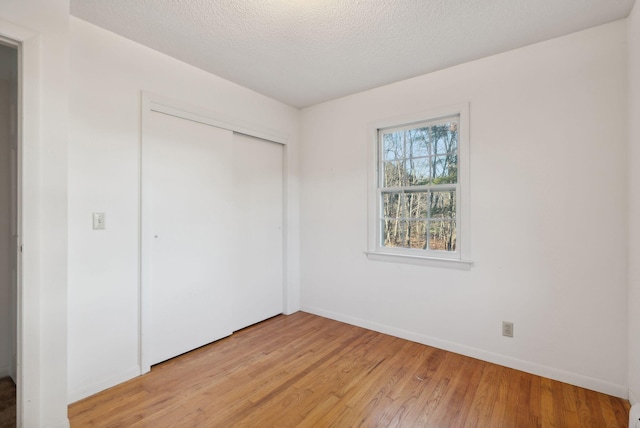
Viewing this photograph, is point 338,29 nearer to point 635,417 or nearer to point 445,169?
point 445,169

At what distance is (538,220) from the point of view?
223 centimetres

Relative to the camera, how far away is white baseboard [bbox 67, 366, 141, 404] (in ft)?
6.29

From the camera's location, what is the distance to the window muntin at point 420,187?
2695 mm

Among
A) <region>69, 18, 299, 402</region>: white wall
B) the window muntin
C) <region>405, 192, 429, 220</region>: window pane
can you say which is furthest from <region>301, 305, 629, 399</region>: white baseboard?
<region>69, 18, 299, 402</region>: white wall

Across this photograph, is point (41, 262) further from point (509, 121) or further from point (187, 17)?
point (509, 121)

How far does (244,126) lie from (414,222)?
1.99 m

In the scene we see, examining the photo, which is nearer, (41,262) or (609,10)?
(41,262)

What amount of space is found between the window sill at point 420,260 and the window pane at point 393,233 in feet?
0.48

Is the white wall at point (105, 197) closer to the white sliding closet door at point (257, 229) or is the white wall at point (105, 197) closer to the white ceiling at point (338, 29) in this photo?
the white ceiling at point (338, 29)

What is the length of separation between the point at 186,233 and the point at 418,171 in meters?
2.24

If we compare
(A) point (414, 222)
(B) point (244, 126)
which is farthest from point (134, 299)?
(A) point (414, 222)

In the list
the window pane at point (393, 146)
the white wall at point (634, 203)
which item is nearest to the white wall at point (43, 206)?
the window pane at point (393, 146)

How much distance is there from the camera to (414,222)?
2.93 m

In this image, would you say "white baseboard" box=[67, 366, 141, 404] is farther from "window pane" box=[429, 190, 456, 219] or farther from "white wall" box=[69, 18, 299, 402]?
"window pane" box=[429, 190, 456, 219]
